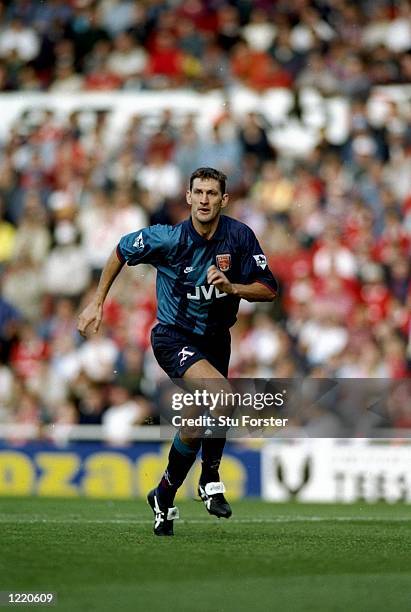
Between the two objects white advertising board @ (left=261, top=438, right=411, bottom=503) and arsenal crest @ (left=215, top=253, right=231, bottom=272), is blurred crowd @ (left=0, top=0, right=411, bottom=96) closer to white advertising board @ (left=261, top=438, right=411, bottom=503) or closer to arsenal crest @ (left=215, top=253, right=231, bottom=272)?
white advertising board @ (left=261, top=438, right=411, bottom=503)

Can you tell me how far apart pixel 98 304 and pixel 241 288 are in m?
0.93

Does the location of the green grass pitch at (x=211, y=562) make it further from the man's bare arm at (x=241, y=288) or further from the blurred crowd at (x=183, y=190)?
the blurred crowd at (x=183, y=190)

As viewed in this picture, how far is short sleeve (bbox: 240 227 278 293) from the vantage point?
9141 millimetres

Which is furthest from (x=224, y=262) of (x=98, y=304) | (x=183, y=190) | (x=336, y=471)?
(x=183, y=190)

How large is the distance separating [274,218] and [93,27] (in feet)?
16.6

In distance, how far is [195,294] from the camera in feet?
30.2

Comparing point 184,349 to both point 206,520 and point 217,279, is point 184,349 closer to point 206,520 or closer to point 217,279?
point 217,279

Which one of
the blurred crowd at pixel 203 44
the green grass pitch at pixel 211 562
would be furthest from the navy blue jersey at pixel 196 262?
the blurred crowd at pixel 203 44

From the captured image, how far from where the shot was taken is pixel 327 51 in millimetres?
18703

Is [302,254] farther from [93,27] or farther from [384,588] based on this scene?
[384,588]

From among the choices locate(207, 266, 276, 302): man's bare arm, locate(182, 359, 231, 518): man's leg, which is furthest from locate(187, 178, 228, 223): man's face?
locate(182, 359, 231, 518): man's leg

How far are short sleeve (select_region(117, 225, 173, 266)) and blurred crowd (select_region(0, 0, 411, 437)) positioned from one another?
218 inches

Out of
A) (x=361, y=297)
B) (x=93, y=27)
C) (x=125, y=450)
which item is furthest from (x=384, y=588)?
(x=93, y=27)

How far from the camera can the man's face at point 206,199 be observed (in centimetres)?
888
